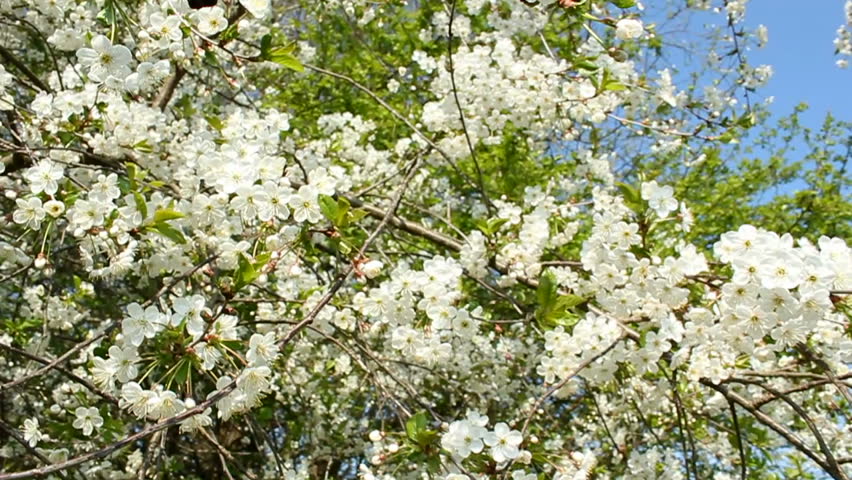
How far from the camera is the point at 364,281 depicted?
2.13m

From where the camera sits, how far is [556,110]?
3709mm

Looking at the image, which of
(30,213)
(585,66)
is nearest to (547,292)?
(585,66)

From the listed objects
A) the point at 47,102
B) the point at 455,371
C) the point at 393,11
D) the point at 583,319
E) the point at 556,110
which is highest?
the point at 393,11

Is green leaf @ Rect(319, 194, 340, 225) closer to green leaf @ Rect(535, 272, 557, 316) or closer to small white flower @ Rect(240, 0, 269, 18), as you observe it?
small white flower @ Rect(240, 0, 269, 18)

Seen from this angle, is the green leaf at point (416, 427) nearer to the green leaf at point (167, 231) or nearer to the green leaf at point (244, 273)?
the green leaf at point (244, 273)

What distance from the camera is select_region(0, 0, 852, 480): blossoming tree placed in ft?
6.22

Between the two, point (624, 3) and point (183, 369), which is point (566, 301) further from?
point (183, 369)

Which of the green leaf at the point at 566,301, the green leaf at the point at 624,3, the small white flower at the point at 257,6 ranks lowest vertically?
the green leaf at the point at 566,301

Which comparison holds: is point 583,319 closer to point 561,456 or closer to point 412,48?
point 561,456

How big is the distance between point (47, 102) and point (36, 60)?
7.80ft

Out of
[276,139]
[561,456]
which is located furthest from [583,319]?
[276,139]

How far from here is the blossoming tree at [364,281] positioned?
74.6 inches

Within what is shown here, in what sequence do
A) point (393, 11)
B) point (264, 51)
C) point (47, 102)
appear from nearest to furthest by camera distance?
point (264, 51) < point (47, 102) < point (393, 11)

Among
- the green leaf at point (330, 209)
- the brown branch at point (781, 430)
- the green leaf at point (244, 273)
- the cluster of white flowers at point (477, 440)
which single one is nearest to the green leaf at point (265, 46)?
the green leaf at point (330, 209)
